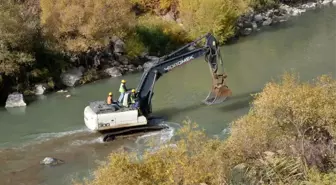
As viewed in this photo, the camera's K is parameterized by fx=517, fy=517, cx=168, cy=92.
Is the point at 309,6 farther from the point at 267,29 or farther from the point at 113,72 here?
the point at 113,72

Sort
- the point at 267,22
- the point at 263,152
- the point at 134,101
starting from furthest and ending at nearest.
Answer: the point at 267,22 → the point at 134,101 → the point at 263,152

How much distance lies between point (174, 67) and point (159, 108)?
10.6ft

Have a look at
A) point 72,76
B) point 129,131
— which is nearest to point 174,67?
point 129,131

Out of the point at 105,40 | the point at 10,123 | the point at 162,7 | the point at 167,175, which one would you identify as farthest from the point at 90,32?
the point at 167,175

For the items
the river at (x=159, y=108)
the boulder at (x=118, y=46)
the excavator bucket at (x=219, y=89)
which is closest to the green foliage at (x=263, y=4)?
the river at (x=159, y=108)

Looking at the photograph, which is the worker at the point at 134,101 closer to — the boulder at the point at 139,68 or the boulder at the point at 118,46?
the boulder at the point at 139,68

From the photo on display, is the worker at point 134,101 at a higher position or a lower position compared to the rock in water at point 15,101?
A: higher

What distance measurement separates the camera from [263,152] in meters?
16.6

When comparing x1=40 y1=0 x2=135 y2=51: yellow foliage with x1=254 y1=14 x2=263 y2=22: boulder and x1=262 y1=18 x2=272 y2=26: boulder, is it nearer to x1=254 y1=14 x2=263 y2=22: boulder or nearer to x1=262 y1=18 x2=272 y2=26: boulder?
x1=262 y1=18 x2=272 y2=26: boulder

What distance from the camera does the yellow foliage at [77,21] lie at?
34.5 m

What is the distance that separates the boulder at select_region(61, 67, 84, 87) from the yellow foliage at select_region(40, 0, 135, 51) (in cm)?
166

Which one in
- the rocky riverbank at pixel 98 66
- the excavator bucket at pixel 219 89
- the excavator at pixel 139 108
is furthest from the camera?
the rocky riverbank at pixel 98 66

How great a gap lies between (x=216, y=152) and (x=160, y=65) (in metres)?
11.8

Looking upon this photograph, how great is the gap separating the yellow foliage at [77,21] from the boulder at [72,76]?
1.66 metres
